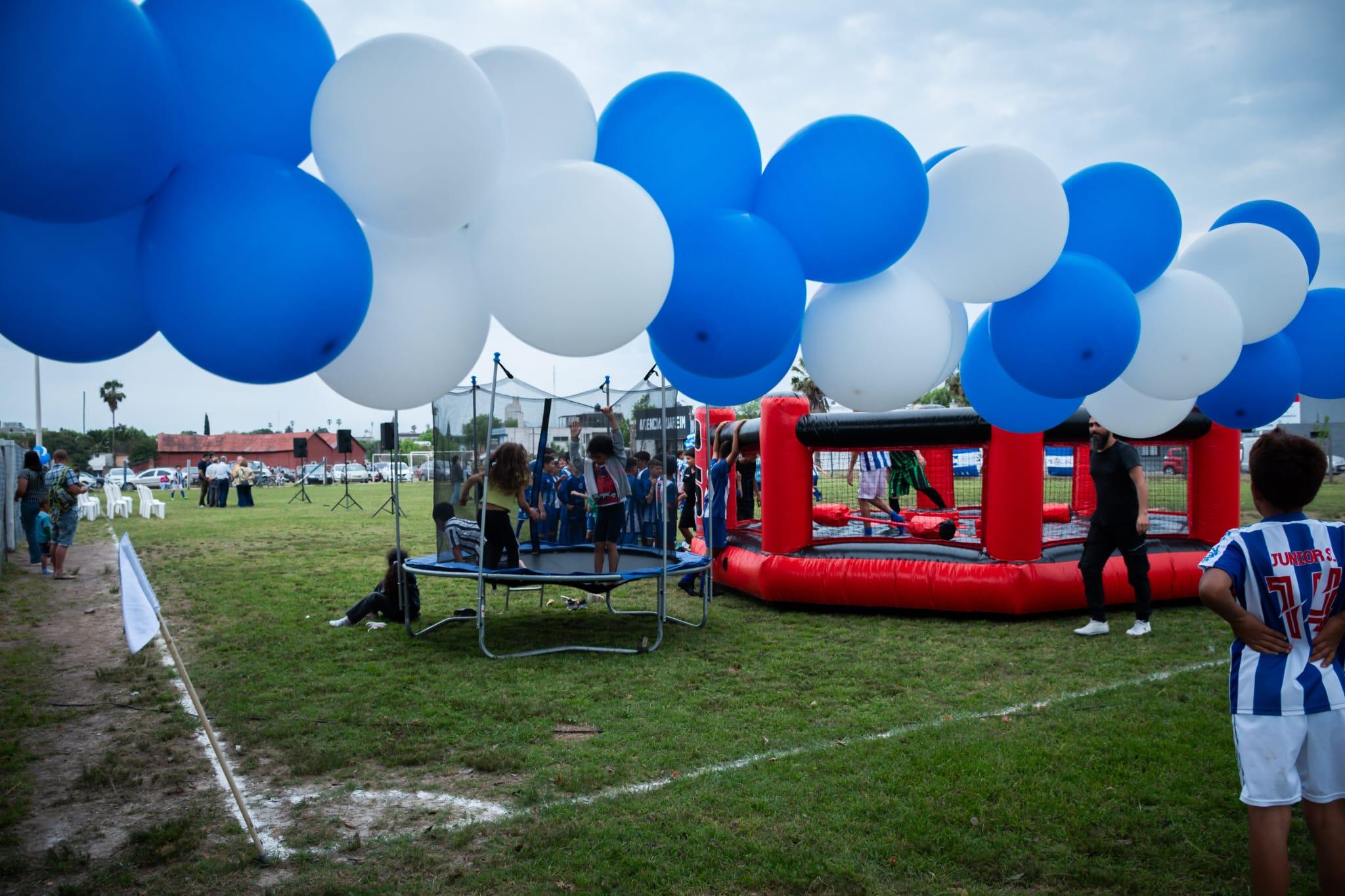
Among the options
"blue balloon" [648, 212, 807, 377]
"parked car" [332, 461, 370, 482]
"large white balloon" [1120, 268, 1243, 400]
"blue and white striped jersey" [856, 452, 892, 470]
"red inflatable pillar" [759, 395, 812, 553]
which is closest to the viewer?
"blue balloon" [648, 212, 807, 377]

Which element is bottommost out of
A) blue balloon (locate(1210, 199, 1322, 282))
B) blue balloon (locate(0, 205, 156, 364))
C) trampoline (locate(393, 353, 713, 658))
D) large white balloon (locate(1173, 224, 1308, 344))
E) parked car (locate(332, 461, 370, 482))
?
parked car (locate(332, 461, 370, 482))

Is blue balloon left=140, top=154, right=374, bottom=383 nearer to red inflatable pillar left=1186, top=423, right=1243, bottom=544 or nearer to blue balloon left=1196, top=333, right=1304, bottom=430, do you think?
blue balloon left=1196, top=333, right=1304, bottom=430

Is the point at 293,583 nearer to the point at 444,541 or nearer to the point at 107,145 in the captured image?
the point at 444,541

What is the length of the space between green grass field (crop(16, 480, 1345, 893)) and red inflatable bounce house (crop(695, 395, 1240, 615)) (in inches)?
11.5

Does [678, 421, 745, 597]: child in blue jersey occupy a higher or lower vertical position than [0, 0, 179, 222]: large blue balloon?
lower

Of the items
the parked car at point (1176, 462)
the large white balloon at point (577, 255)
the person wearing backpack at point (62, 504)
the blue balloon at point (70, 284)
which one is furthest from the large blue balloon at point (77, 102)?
the person wearing backpack at point (62, 504)

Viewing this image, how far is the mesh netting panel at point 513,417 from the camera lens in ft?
23.7

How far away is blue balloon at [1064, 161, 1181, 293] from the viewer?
11.6ft

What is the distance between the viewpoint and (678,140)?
3016 millimetres

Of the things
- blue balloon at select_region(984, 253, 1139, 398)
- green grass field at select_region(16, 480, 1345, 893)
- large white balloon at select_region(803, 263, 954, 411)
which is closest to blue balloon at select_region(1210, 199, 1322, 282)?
blue balloon at select_region(984, 253, 1139, 398)

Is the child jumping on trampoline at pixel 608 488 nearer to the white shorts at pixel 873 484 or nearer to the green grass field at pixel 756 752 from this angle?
the green grass field at pixel 756 752

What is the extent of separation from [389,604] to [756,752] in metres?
4.96

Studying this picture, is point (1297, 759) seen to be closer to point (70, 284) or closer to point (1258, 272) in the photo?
point (1258, 272)

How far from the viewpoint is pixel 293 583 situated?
1056 centimetres
